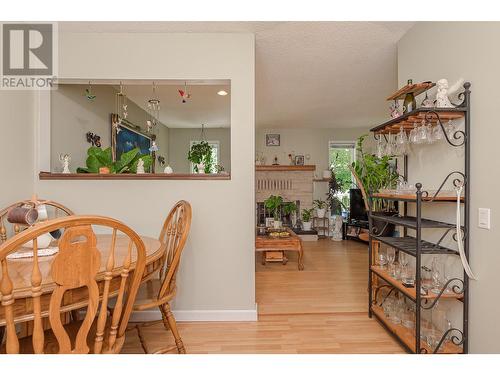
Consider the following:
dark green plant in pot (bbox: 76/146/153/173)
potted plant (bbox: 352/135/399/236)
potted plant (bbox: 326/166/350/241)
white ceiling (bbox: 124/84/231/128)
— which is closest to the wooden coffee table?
potted plant (bbox: 352/135/399/236)

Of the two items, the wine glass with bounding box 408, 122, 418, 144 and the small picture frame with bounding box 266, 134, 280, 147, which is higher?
the small picture frame with bounding box 266, 134, 280, 147

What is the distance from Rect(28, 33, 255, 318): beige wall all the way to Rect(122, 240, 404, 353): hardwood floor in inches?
9.8

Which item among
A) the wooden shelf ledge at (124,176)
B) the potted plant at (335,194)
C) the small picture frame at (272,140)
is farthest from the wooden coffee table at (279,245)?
the small picture frame at (272,140)

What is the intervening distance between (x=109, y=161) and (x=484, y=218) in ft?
9.22

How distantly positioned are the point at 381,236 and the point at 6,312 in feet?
8.15

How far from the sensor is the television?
645cm

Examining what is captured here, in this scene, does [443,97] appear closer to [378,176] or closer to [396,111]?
[396,111]

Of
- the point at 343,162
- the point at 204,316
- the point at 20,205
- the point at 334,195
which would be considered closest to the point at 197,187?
the point at 204,316

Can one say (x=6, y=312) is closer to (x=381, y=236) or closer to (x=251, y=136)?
(x=251, y=136)

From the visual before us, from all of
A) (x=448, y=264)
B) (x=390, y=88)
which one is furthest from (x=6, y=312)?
(x=390, y=88)

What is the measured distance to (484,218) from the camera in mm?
1694

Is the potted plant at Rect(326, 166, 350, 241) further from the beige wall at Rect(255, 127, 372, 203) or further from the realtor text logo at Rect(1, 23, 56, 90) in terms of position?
the realtor text logo at Rect(1, 23, 56, 90)

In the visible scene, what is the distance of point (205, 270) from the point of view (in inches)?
102
